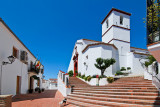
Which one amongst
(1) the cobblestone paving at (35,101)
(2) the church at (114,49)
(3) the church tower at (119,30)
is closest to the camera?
(1) the cobblestone paving at (35,101)

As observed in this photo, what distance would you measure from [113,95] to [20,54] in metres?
10.1

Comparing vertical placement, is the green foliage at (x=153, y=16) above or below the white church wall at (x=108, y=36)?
below

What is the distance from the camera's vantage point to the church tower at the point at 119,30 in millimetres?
19359

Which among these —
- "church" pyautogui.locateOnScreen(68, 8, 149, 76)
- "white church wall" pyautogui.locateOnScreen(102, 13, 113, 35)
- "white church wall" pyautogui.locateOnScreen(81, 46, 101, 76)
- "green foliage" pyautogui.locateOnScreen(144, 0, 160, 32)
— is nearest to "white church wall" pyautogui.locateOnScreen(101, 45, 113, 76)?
"church" pyautogui.locateOnScreen(68, 8, 149, 76)

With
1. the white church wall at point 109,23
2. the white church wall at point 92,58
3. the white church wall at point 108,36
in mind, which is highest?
the white church wall at point 109,23

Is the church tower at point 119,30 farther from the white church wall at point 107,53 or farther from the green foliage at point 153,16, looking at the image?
the green foliage at point 153,16

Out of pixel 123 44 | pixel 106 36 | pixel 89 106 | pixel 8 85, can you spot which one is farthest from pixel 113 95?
pixel 106 36

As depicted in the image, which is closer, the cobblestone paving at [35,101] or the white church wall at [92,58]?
the cobblestone paving at [35,101]

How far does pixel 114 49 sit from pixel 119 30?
3827mm

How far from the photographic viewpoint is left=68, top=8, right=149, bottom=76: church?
16.5m

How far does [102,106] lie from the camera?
20.8 ft

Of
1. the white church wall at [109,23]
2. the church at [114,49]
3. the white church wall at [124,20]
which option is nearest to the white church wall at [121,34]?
the church at [114,49]

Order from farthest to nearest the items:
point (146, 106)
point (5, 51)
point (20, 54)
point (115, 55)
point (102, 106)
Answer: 1. point (115, 55)
2. point (20, 54)
3. point (5, 51)
4. point (102, 106)
5. point (146, 106)

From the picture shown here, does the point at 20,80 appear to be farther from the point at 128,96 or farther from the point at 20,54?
the point at 128,96
